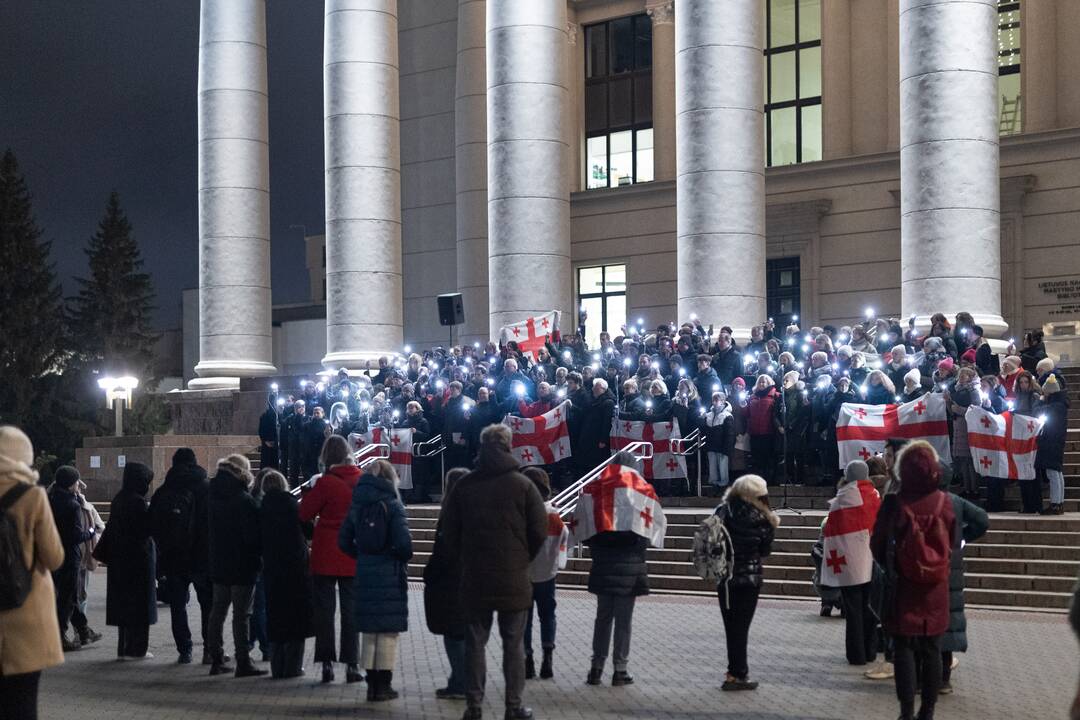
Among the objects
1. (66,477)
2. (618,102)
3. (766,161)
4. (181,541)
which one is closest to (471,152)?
(618,102)

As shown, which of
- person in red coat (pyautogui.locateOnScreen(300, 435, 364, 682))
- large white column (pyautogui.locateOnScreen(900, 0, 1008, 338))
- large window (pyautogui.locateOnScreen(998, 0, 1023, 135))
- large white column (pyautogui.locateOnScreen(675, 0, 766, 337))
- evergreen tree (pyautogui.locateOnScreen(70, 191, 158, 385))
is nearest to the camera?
person in red coat (pyautogui.locateOnScreen(300, 435, 364, 682))

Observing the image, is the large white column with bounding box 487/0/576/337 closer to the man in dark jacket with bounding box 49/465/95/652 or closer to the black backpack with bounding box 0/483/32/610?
the man in dark jacket with bounding box 49/465/95/652

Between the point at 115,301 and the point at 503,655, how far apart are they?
67.3 meters

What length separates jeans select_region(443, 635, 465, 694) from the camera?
1191 cm

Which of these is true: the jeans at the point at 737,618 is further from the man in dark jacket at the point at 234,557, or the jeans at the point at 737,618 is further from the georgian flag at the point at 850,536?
the man in dark jacket at the point at 234,557

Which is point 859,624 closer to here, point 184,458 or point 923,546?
point 923,546

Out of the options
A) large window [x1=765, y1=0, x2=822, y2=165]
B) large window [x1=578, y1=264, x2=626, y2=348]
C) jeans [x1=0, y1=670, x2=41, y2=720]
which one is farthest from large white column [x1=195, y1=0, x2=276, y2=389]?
jeans [x1=0, y1=670, x2=41, y2=720]

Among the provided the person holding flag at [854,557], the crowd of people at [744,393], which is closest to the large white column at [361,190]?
the crowd of people at [744,393]

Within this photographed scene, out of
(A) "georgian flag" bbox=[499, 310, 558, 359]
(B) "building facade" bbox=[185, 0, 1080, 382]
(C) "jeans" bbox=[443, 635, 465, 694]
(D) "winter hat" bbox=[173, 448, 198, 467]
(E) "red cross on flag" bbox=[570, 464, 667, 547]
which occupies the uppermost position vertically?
(B) "building facade" bbox=[185, 0, 1080, 382]

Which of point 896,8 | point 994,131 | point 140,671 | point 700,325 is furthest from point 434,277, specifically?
point 140,671

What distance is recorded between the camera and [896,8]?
1403 inches

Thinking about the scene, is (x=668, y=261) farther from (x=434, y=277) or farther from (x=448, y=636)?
(x=448, y=636)

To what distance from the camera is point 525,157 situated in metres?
29.1

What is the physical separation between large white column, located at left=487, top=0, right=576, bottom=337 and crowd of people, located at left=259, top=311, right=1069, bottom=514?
8.18 ft
